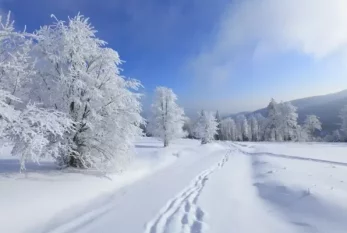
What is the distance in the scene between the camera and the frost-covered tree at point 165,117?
4375 centimetres

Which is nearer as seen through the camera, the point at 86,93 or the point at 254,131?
the point at 86,93

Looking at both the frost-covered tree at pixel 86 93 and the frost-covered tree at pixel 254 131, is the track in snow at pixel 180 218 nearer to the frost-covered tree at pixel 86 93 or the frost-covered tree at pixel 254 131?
the frost-covered tree at pixel 86 93

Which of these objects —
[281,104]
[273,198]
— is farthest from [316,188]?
[281,104]

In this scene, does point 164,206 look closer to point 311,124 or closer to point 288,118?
point 288,118

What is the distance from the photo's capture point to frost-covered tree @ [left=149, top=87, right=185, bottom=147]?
144 ft

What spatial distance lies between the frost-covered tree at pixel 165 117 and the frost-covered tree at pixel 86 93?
2802 cm

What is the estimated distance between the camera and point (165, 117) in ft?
144

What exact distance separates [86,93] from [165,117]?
98.8 feet

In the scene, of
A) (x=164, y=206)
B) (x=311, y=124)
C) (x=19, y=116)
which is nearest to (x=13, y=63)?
(x=19, y=116)

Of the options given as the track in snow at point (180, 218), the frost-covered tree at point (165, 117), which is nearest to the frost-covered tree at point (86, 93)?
the track in snow at point (180, 218)

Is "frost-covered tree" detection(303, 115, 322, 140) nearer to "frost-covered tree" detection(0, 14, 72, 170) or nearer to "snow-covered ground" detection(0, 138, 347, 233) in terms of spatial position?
"snow-covered ground" detection(0, 138, 347, 233)

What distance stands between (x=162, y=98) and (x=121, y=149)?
30.1m

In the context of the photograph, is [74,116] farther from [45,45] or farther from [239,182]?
[239,182]

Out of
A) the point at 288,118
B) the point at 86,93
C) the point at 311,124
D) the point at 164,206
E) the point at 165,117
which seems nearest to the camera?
the point at 164,206
